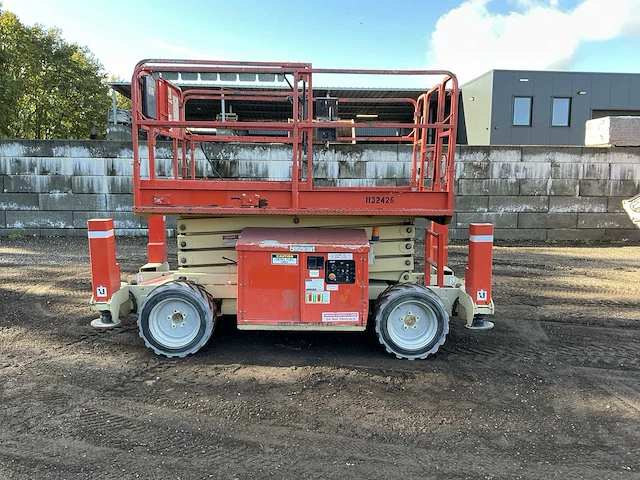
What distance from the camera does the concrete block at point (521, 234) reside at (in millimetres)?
10727

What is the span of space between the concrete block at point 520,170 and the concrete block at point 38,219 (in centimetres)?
949

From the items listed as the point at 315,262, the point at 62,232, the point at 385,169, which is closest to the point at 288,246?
the point at 315,262

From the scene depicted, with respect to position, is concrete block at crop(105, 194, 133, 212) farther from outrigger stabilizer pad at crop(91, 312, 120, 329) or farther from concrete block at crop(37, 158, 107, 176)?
outrigger stabilizer pad at crop(91, 312, 120, 329)

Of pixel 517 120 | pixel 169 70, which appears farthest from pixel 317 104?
pixel 517 120

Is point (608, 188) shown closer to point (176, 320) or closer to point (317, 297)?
point (317, 297)

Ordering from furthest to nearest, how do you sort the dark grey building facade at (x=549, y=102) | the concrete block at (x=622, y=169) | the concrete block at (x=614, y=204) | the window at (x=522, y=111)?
1. the window at (x=522, y=111)
2. the dark grey building facade at (x=549, y=102)
3. the concrete block at (x=614, y=204)
4. the concrete block at (x=622, y=169)

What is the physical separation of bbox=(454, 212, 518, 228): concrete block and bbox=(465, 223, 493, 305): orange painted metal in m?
6.37

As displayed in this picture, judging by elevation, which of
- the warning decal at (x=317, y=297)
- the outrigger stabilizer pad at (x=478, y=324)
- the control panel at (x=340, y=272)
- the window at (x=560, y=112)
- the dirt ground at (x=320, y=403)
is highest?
the window at (x=560, y=112)

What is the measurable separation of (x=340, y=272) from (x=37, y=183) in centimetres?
888

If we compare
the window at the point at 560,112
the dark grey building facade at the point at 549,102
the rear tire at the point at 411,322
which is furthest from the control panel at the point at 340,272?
the window at the point at 560,112

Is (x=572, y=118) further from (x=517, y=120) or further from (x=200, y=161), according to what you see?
(x=200, y=161)

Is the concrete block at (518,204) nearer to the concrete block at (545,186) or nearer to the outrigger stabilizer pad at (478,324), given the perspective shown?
the concrete block at (545,186)

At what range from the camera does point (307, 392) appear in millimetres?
3680

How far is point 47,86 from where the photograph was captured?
2603 cm
